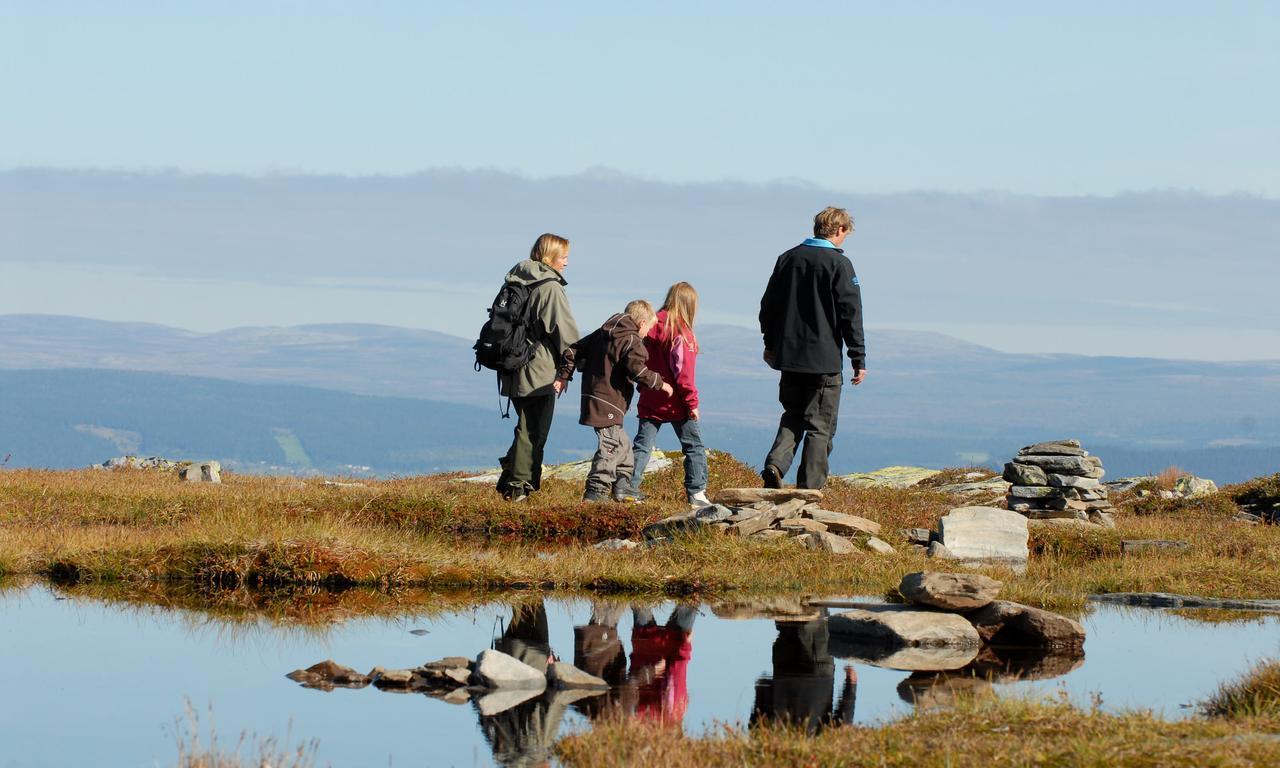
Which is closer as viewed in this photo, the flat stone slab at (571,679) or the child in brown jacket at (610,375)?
the flat stone slab at (571,679)

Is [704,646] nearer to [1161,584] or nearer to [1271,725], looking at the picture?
[1271,725]

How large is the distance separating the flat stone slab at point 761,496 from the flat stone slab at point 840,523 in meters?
0.40

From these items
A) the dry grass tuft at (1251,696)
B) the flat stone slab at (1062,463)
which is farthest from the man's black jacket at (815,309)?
the dry grass tuft at (1251,696)

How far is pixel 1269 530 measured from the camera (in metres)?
21.1

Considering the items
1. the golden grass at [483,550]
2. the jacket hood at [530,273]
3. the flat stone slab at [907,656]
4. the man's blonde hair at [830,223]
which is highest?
the man's blonde hair at [830,223]

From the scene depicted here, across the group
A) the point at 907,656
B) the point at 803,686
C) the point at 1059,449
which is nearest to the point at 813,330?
the point at 1059,449

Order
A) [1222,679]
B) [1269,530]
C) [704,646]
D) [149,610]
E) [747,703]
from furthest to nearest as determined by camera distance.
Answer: [1269,530] < [149,610] < [704,646] < [1222,679] < [747,703]

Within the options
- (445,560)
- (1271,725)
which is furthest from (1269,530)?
(1271,725)

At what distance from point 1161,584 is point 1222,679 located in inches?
209

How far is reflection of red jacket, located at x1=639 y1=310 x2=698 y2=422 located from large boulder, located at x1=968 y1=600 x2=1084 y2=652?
27.3 feet

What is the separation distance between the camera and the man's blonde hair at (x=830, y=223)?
19.5 m

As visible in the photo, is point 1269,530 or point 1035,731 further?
point 1269,530

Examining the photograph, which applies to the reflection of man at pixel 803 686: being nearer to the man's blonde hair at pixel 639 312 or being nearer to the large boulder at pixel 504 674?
the large boulder at pixel 504 674

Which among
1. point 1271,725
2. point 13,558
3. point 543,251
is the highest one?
point 543,251
